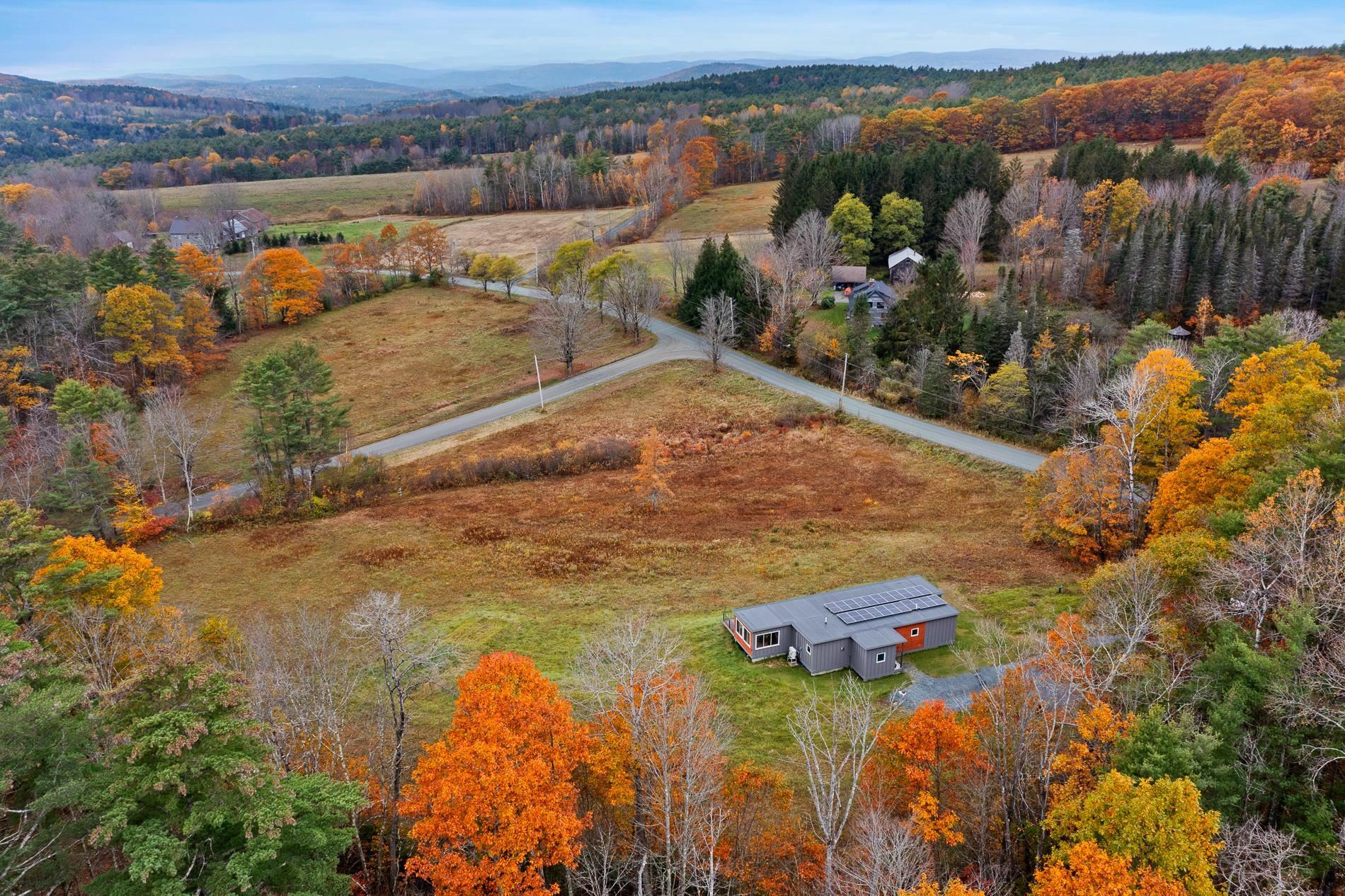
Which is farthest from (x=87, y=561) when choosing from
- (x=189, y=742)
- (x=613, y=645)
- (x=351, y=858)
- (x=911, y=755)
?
(x=911, y=755)

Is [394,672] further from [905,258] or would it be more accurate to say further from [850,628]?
[905,258]

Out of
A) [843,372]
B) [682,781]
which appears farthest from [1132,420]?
[843,372]

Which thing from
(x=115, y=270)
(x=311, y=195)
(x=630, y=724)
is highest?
(x=311, y=195)

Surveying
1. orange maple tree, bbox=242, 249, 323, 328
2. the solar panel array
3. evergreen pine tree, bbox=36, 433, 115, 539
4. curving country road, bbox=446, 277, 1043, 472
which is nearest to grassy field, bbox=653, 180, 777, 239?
curving country road, bbox=446, 277, 1043, 472

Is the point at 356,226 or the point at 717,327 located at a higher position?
the point at 356,226

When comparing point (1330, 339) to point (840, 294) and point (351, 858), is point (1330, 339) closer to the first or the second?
point (840, 294)

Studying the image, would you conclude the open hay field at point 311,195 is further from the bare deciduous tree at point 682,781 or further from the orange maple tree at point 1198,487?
the bare deciduous tree at point 682,781
